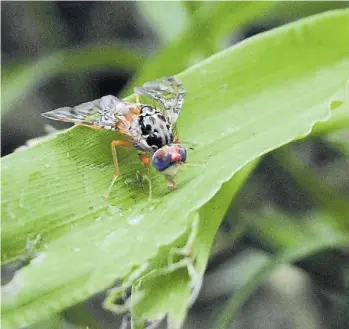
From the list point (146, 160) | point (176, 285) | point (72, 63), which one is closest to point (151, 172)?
point (146, 160)

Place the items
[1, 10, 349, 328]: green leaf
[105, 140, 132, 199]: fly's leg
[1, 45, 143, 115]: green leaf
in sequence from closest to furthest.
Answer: [1, 10, 349, 328]: green leaf < [105, 140, 132, 199]: fly's leg < [1, 45, 143, 115]: green leaf

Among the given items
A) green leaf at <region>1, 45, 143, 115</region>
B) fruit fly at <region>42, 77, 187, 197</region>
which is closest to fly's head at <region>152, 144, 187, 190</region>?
fruit fly at <region>42, 77, 187, 197</region>

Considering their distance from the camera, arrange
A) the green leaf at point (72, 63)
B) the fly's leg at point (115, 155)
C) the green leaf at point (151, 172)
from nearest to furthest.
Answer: the green leaf at point (151, 172)
the fly's leg at point (115, 155)
the green leaf at point (72, 63)

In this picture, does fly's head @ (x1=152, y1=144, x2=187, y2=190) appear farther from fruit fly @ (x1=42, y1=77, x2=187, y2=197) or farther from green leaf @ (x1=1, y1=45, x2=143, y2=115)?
green leaf @ (x1=1, y1=45, x2=143, y2=115)

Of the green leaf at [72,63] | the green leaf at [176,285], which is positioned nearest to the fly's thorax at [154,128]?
the green leaf at [176,285]

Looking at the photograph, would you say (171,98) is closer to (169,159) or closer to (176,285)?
(169,159)

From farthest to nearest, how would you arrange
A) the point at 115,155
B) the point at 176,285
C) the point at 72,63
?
the point at 72,63 → the point at 115,155 → the point at 176,285

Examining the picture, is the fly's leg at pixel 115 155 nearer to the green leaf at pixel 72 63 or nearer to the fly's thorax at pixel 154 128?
the fly's thorax at pixel 154 128
